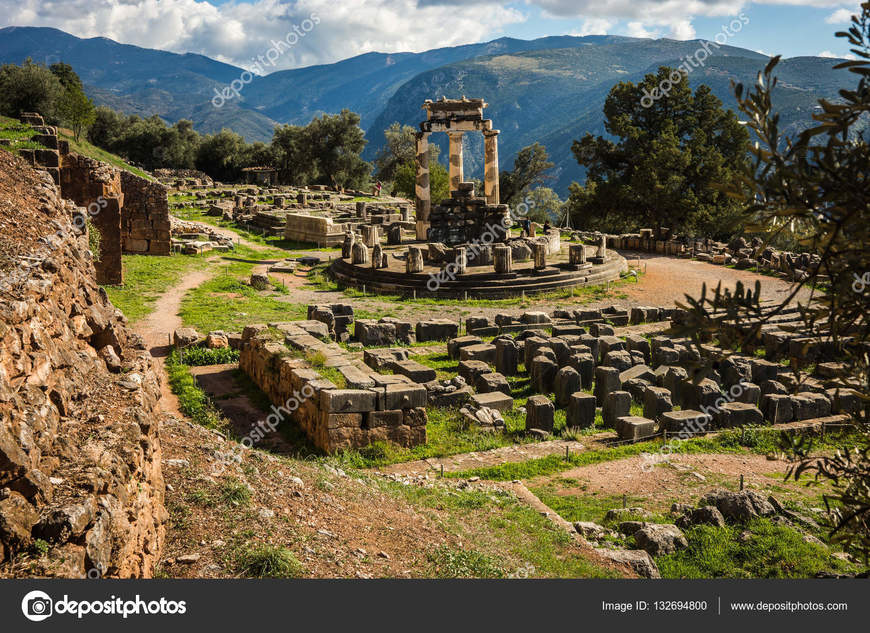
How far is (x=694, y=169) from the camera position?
40188 mm

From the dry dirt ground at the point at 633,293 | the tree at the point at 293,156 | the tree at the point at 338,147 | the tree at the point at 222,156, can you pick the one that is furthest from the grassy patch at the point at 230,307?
the tree at the point at 222,156

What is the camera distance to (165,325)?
1856cm

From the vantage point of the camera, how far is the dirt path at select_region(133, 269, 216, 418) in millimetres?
13616

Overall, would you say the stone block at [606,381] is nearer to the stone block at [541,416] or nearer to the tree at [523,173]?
the stone block at [541,416]

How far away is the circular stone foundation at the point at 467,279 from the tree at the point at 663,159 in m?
12.9

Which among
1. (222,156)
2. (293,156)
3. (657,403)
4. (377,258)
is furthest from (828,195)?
(222,156)

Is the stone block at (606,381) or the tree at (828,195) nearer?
the tree at (828,195)

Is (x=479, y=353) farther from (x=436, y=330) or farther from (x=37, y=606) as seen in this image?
(x=37, y=606)

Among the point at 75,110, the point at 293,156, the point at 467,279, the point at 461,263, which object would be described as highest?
the point at 75,110

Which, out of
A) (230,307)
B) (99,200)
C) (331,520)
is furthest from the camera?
(99,200)

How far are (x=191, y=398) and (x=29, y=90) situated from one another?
50.5 m

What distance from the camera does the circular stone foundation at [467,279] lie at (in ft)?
84.9

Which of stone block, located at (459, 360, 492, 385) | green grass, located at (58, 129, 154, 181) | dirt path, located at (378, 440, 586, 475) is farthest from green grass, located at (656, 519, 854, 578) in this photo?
green grass, located at (58, 129, 154, 181)

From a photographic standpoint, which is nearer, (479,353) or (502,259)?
(479,353)
